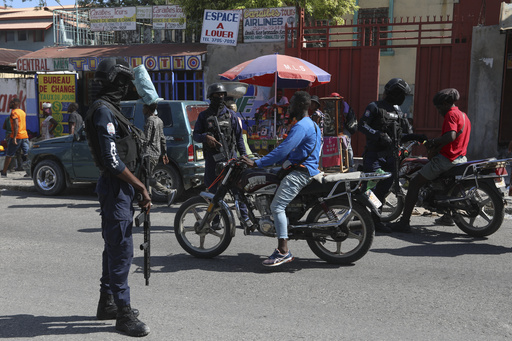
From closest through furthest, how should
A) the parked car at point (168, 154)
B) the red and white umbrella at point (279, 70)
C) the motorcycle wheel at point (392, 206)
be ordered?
the motorcycle wheel at point (392, 206) → the parked car at point (168, 154) → the red and white umbrella at point (279, 70)

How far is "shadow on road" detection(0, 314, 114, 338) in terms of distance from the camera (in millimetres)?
3876

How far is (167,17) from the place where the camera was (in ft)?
60.0

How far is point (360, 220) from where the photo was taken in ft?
17.7

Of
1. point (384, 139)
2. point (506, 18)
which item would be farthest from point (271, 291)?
point (506, 18)

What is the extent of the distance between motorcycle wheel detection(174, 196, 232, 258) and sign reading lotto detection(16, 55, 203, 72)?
396 inches

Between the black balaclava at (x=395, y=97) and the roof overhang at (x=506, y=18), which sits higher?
the roof overhang at (x=506, y=18)

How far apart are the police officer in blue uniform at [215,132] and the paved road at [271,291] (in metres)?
1.06

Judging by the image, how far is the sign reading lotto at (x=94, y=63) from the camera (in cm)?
1548

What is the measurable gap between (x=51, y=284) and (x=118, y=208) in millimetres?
1737

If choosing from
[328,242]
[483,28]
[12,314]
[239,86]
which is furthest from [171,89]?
[12,314]

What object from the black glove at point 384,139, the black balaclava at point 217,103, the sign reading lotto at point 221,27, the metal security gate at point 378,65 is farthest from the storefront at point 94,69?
the black glove at point 384,139

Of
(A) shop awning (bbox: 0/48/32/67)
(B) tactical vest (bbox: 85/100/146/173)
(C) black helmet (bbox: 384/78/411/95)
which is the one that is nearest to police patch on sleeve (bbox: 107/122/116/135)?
(B) tactical vest (bbox: 85/100/146/173)

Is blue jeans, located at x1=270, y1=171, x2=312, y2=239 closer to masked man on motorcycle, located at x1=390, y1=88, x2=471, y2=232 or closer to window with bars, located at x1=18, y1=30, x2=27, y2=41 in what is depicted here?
masked man on motorcycle, located at x1=390, y1=88, x2=471, y2=232

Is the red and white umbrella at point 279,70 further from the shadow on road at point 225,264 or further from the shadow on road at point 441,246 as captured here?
the shadow on road at point 225,264
